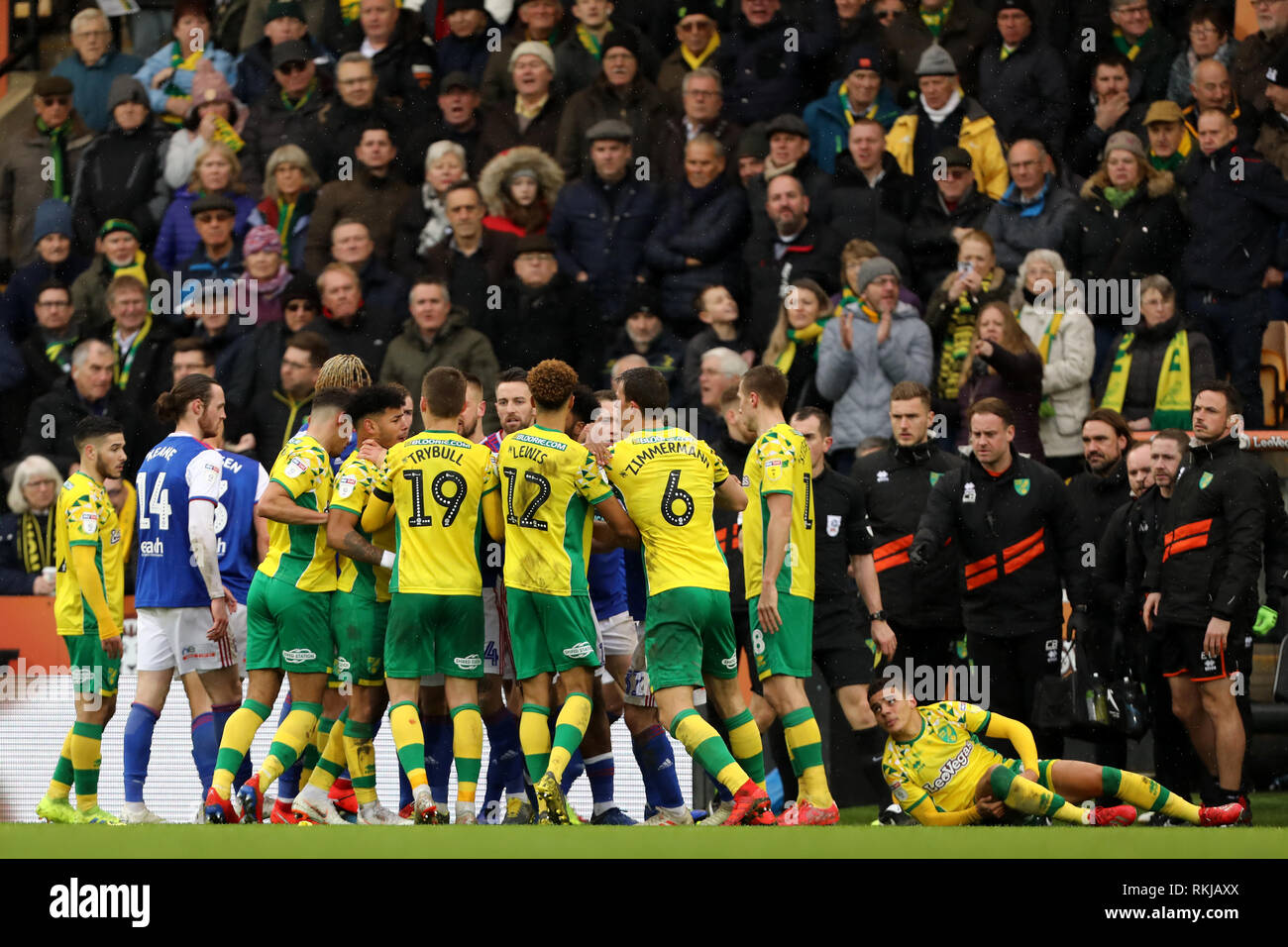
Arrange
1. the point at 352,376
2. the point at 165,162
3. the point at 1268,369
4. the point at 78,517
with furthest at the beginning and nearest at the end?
the point at 165,162
the point at 1268,369
the point at 78,517
the point at 352,376

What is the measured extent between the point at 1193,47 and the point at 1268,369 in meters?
2.51

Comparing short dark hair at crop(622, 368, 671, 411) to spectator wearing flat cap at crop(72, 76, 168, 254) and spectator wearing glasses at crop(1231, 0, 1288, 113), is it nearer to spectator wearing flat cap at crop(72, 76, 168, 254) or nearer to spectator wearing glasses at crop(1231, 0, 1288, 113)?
spectator wearing glasses at crop(1231, 0, 1288, 113)

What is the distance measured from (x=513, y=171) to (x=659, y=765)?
6.17 metres

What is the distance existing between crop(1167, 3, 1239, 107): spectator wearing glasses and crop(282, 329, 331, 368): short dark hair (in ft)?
21.1

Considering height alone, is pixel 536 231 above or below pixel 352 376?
above

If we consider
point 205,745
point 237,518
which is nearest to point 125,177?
point 237,518

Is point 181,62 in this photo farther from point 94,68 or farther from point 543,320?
point 543,320

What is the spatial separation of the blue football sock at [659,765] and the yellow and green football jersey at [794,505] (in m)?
0.83

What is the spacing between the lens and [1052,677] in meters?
9.16

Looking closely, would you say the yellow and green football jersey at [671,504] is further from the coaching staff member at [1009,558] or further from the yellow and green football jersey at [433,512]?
the coaching staff member at [1009,558]
